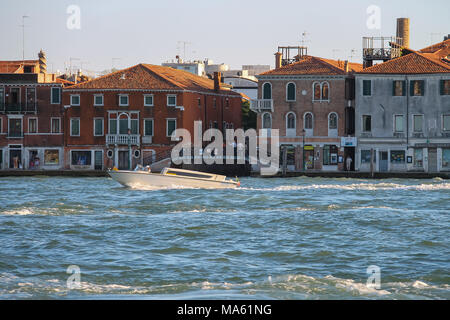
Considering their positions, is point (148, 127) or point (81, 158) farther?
point (81, 158)

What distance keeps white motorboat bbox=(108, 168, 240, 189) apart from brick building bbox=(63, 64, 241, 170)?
45.2 ft

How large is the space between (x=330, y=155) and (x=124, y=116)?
12933mm

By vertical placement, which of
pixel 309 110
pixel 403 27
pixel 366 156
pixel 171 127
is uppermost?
pixel 403 27

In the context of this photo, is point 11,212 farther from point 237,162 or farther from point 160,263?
point 237,162

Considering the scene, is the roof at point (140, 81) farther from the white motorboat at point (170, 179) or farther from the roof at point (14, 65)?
the white motorboat at point (170, 179)

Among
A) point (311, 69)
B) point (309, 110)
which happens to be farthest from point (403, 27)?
point (309, 110)

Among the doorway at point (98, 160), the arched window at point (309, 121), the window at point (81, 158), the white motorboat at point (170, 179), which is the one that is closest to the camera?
the white motorboat at point (170, 179)

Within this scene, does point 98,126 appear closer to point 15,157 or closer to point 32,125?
point 32,125

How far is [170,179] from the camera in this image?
3697cm

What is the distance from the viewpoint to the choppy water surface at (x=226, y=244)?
14.5 metres

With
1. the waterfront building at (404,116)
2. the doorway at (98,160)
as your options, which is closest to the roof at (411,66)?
the waterfront building at (404,116)

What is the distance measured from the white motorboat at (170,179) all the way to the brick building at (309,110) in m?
13.5

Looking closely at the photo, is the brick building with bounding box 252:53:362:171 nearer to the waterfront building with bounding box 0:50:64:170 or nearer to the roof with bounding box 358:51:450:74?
the roof with bounding box 358:51:450:74

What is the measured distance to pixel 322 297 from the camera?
13.6 metres
